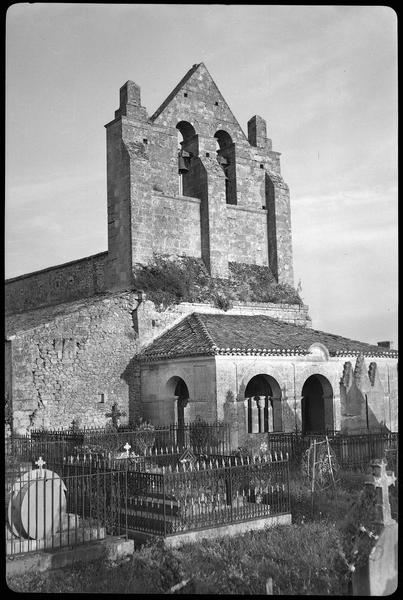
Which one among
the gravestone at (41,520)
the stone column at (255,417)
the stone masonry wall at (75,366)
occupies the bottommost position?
the gravestone at (41,520)

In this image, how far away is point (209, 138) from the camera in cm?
2717

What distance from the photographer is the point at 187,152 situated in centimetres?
2703

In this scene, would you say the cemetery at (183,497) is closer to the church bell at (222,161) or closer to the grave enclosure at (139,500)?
the grave enclosure at (139,500)

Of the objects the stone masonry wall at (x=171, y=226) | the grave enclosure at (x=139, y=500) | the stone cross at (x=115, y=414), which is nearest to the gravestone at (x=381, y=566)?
the grave enclosure at (x=139, y=500)

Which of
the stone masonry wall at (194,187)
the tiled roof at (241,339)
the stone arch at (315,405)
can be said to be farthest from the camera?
the stone masonry wall at (194,187)

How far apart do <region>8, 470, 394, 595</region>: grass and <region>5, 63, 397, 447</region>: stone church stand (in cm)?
740

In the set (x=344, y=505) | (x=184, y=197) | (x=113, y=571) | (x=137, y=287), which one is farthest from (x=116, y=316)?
(x=113, y=571)

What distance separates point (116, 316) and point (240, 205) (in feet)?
26.7

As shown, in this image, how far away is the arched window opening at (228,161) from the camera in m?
28.0

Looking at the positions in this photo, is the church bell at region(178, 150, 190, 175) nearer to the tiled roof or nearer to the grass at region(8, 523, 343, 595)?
the tiled roof

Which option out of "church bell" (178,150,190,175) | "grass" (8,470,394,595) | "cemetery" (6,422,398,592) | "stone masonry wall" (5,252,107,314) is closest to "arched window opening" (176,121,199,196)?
"church bell" (178,150,190,175)

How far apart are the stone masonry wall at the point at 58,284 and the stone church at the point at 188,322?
3.2 inches

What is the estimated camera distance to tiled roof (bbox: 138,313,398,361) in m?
20.8

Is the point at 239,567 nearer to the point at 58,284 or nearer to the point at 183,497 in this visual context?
the point at 183,497
